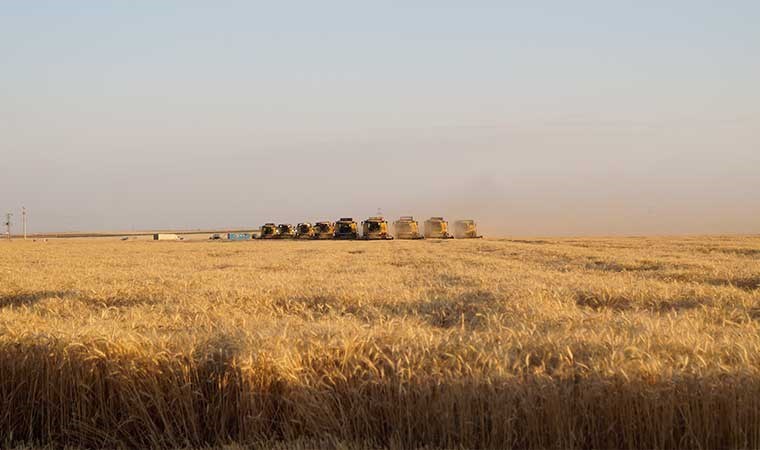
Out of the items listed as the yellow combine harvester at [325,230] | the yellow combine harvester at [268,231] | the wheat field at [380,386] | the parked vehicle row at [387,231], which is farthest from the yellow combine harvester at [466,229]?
the wheat field at [380,386]

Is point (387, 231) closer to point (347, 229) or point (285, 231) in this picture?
point (347, 229)

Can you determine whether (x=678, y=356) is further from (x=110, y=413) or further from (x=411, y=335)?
(x=110, y=413)

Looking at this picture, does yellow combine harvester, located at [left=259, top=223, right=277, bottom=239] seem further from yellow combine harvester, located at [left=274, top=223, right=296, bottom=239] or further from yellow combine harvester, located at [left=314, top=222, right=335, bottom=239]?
yellow combine harvester, located at [left=314, top=222, right=335, bottom=239]

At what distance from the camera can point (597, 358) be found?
4867 mm

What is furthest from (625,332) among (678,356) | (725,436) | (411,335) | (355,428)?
(355,428)

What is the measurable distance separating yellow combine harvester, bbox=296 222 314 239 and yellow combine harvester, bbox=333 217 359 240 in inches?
287

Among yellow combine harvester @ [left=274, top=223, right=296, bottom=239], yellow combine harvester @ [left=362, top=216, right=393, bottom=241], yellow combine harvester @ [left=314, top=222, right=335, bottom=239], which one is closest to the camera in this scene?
yellow combine harvester @ [left=362, top=216, right=393, bottom=241]

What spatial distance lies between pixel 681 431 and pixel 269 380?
3.06m

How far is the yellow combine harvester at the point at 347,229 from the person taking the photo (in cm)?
7181

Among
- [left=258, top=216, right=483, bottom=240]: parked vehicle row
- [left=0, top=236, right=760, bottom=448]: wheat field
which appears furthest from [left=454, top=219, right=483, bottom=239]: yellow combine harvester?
[left=0, top=236, right=760, bottom=448]: wheat field

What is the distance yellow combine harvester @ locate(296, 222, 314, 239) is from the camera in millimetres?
79619

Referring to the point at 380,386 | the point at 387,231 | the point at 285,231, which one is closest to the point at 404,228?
the point at 387,231

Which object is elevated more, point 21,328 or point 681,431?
point 21,328

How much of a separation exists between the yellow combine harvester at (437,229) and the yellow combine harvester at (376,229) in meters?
6.03
